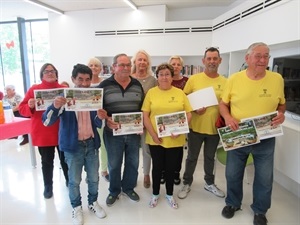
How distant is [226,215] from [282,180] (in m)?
1.13

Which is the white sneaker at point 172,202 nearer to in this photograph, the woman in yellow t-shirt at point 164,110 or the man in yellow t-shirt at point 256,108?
the woman in yellow t-shirt at point 164,110

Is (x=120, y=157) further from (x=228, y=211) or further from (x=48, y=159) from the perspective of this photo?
(x=228, y=211)

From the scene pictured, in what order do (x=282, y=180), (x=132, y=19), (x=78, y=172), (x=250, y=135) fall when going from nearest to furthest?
1. (x=250, y=135)
2. (x=78, y=172)
3. (x=282, y=180)
4. (x=132, y=19)

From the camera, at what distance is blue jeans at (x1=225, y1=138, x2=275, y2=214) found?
1.88 m

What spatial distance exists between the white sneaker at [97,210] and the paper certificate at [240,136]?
131 cm

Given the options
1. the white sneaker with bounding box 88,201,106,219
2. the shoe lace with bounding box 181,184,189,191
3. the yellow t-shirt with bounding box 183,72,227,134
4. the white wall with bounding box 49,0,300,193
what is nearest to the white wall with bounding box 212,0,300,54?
the white wall with bounding box 49,0,300,193

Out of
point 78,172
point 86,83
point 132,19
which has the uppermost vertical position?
point 132,19

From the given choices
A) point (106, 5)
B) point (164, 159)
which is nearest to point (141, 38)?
point (106, 5)

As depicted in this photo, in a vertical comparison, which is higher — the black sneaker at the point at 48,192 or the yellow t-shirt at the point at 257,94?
the yellow t-shirt at the point at 257,94

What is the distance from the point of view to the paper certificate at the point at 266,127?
1.78m

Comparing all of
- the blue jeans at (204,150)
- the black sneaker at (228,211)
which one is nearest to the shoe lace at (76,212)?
the blue jeans at (204,150)

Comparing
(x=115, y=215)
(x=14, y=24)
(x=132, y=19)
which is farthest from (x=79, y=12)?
(x=115, y=215)

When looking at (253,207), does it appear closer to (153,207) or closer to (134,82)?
(153,207)

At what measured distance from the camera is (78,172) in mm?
1964
